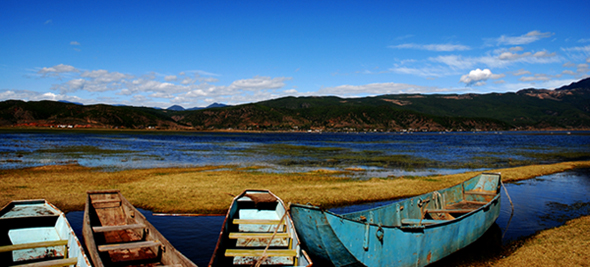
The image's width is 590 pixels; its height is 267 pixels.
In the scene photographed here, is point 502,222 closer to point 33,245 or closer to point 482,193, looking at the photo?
point 482,193

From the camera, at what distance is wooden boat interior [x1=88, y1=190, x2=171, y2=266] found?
10.0 meters

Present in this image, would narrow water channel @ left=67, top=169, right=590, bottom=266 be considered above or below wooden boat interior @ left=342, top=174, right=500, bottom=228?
below

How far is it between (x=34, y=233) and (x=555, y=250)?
1938 cm

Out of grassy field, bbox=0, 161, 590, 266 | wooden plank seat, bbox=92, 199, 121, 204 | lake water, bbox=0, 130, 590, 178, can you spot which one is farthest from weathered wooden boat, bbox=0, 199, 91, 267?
lake water, bbox=0, 130, 590, 178

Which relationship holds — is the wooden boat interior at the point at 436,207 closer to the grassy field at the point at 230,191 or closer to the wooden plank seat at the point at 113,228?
the grassy field at the point at 230,191

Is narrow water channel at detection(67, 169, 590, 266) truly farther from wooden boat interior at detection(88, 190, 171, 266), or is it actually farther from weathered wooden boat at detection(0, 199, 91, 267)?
weathered wooden boat at detection(0, 199, 91, 267)

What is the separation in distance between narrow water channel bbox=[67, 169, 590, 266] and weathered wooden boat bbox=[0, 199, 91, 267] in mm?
2716

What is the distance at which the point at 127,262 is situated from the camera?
10172 mm

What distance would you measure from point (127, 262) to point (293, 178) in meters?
19.2

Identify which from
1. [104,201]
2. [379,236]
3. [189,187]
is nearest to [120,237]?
[104,201]

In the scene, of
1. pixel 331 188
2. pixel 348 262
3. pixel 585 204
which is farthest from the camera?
pixel 331 188

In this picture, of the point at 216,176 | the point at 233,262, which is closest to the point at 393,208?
the point at 233,262

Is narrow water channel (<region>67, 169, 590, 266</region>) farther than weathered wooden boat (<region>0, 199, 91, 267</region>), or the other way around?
narrow water channel (<region>67, 169, 590, 266</region>)

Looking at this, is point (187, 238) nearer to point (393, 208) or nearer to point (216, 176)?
point (393, 208)
